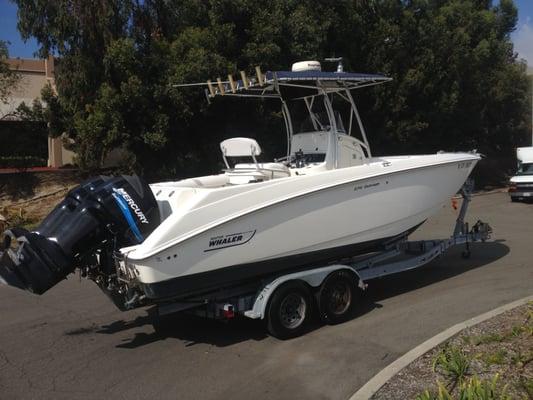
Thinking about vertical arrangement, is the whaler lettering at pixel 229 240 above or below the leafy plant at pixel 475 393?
above

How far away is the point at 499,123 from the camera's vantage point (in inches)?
1240

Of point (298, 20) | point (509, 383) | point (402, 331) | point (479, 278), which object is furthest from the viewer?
point (298, 20)

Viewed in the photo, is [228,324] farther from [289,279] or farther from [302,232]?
[302,232]

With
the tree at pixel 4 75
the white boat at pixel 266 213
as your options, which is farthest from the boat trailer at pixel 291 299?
the tree at pixel 4 75

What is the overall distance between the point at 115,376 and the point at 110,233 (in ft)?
4.71

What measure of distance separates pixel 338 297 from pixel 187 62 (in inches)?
420

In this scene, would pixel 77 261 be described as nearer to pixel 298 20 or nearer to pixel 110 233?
pixel 110 233

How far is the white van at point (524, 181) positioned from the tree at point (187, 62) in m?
4.15

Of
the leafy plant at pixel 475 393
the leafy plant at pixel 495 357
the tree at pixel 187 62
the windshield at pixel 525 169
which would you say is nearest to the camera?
the leafy plant at pixel 475 393

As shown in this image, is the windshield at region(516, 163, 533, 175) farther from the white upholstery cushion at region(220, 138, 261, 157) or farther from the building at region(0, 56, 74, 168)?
the building at region(0, 56, 74, 168)

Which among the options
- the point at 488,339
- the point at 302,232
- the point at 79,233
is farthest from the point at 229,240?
the point at 488,339

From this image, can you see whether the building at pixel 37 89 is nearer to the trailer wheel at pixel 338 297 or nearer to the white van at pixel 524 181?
the white van at pixel 524 181

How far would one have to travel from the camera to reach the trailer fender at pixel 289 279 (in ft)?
20.9

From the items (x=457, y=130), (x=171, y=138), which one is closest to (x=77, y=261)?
(x=171, y=138)
